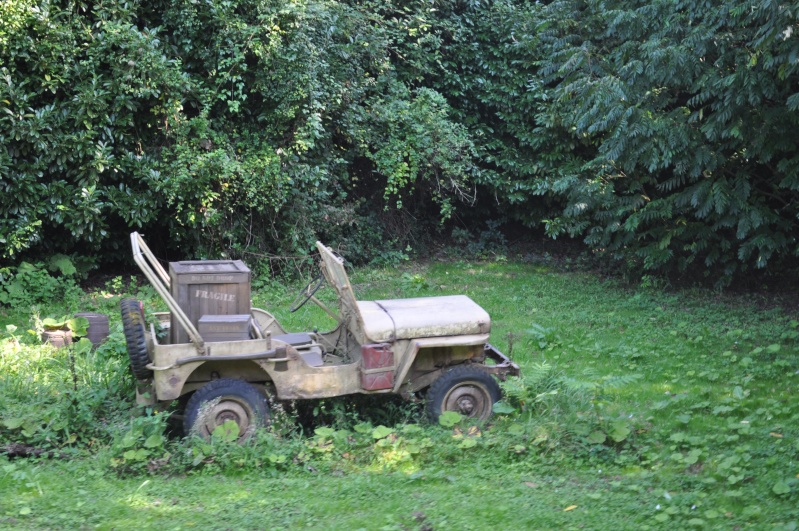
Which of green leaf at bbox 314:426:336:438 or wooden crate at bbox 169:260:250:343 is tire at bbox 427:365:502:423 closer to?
green leaf at bbox 314:426:336:438

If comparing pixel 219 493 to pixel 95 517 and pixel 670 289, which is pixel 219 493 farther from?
pixel 670 289

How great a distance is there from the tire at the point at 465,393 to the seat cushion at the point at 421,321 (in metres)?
0.33

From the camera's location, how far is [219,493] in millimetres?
5312

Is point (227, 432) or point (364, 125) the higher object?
point (364, 125)

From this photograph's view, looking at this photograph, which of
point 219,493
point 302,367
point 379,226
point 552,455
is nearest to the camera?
point 219,493

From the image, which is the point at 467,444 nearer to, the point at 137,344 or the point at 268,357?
the point at 268,357

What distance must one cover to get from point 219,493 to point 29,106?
7.71 metres

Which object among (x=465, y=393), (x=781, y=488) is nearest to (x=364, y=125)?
(x=465, y=393)

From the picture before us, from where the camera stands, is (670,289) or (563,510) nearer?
(563,510)

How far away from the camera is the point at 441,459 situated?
589 cm

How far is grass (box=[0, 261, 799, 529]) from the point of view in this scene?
4.98 m

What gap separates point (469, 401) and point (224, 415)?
76.3 inches

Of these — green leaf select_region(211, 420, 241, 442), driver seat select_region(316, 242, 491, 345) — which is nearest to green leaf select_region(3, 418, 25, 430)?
green leaf select_region(211, 420, 241, 442)

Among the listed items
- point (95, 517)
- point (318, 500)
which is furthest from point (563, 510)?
point (95, 517)
